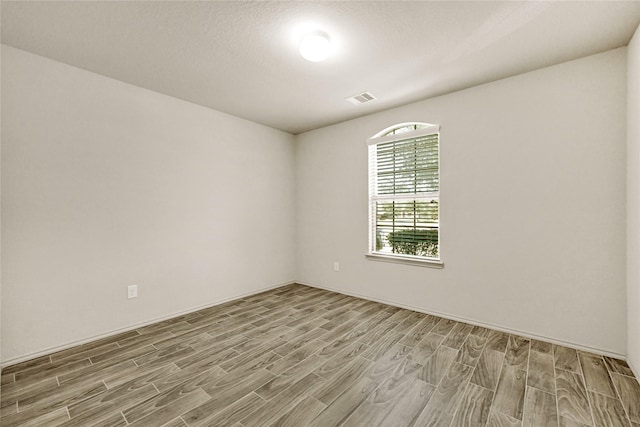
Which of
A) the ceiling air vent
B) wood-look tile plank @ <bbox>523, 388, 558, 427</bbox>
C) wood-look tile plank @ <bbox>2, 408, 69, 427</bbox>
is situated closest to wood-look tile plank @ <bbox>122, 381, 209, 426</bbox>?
wood-look tile plank @ <bbox>2, 408, 69, 427</bbox>

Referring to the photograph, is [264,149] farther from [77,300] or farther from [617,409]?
[617,409]

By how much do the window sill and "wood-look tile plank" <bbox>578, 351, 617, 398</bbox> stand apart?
1335 mm

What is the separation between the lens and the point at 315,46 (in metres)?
2.11

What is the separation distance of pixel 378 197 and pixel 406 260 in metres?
0.93

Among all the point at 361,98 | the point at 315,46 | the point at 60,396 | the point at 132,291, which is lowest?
the point at 60,396

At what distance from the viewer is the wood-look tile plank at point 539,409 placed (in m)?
1.58

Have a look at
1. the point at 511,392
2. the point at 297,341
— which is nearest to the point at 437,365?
the point at 511,392

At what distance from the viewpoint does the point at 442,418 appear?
161cm

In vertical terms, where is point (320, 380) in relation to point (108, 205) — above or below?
below

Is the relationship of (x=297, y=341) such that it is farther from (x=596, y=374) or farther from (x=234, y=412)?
(x=596, y=374)

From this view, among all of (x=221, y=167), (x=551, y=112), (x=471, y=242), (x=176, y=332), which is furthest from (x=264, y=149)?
(x=551, y=112)

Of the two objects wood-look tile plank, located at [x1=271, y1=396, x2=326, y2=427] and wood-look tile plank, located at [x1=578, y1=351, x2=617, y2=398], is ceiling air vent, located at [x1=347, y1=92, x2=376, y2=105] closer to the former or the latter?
wood-look tile plank, located at [x1=271, y1=396, x2=326, y2=427]

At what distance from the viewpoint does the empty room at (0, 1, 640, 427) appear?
183cm

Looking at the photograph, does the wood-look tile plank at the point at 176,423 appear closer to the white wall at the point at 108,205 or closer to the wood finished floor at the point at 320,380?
the wood finished floor at the point at 320,380
